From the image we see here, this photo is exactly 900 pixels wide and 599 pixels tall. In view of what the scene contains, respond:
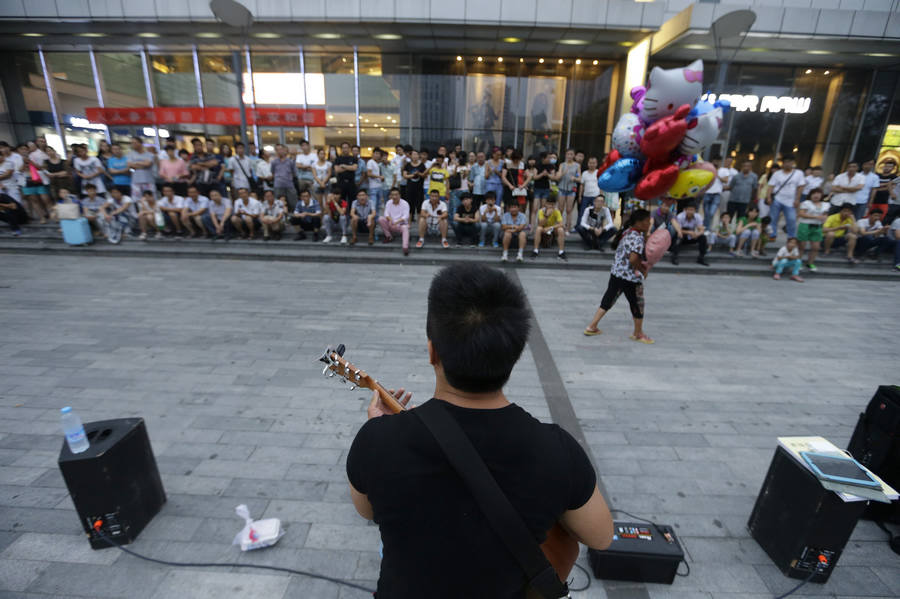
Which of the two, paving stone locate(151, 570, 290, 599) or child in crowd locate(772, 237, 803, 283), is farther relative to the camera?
child in crowd locate(772, 237, 803, 283)

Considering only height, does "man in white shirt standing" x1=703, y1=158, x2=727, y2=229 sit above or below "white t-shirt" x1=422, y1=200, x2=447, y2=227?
above

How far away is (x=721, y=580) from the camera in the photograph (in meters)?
2.59

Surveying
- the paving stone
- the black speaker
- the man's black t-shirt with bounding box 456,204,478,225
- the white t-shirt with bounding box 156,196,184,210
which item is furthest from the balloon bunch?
the white t-shirt with bounding box 156,196,184,210

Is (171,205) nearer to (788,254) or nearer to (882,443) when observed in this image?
(882,443)

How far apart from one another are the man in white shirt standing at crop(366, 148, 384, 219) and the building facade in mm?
4653

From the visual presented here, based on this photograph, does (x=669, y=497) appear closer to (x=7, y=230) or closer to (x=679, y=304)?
(x=679, y=304)

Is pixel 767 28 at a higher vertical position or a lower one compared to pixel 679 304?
higher

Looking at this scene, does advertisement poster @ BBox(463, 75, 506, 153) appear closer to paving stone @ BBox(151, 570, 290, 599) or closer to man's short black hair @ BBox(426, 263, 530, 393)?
paving stone @ BBox(151, 570, 290, 599)

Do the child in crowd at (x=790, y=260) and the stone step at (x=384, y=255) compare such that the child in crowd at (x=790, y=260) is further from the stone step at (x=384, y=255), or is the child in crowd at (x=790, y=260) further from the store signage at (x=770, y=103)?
the store signage at (x=770, y=103)

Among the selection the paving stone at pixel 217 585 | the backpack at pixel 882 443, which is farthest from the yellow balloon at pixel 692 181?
the paving stone at pixel 217 585

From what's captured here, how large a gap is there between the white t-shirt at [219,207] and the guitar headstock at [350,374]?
10.1 metres

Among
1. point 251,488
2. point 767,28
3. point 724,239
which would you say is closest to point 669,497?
point 251,488

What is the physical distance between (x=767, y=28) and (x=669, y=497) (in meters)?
14.7

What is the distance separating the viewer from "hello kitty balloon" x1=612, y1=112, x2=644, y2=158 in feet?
14.4
